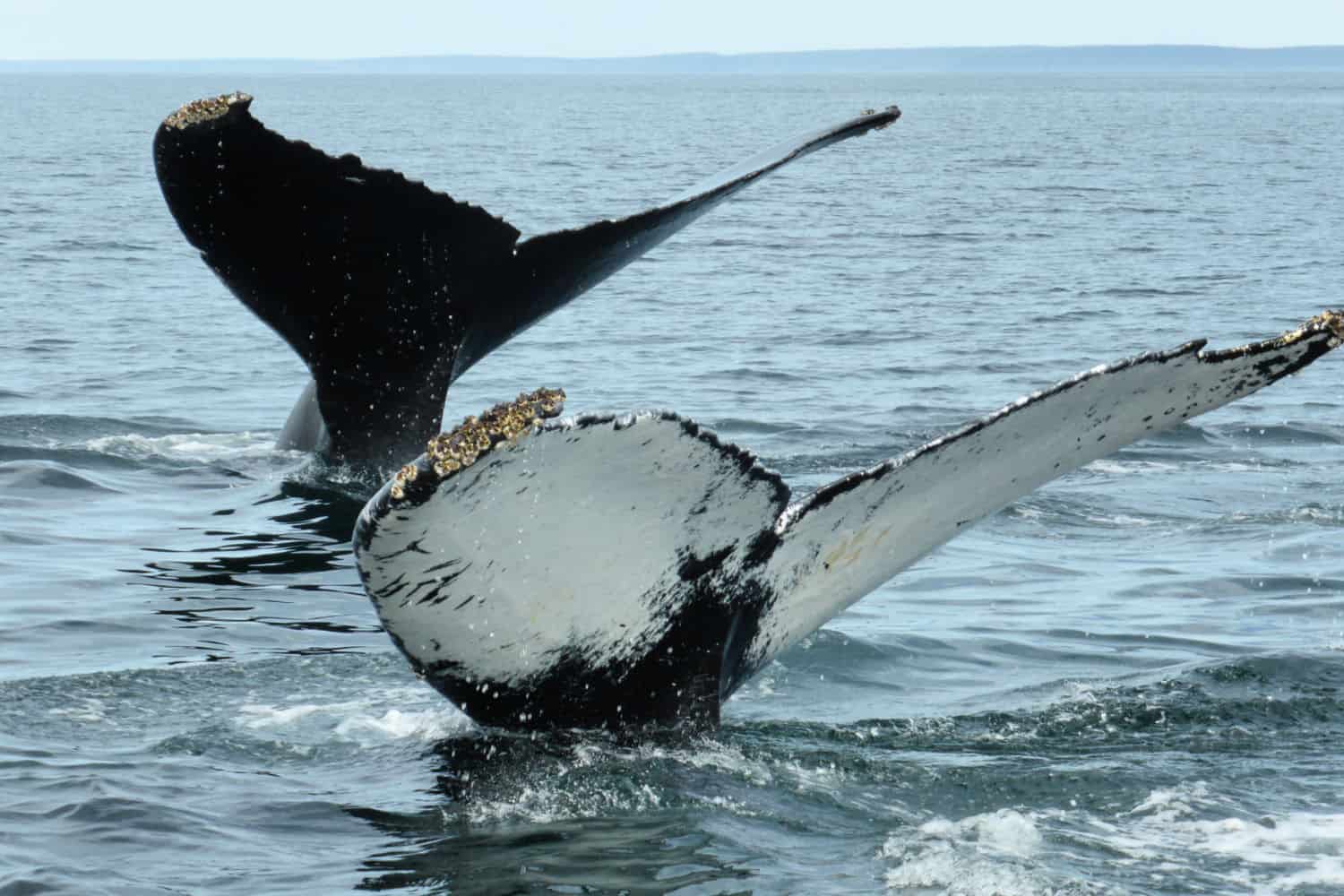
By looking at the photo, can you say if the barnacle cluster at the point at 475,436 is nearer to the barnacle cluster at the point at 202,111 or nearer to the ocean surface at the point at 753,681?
the ocean surface at the point at 753,681

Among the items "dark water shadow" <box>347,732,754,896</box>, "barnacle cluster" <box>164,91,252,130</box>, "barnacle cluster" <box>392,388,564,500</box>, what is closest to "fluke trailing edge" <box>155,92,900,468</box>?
"barnacle cluster" <box>164,91,252,130</box>

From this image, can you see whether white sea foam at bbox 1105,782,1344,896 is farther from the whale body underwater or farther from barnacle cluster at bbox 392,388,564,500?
barnacle cluster at bbox 392,388,564,500

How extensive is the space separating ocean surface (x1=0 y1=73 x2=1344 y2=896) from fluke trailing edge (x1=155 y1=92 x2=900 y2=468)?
98 cm

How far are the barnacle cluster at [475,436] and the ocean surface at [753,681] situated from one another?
1.68ft

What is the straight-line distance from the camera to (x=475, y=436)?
3307mm

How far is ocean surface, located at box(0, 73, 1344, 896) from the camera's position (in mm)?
4391

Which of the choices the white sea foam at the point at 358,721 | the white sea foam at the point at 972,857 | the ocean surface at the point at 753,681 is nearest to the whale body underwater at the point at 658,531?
the ocean surface at the point at 753,681

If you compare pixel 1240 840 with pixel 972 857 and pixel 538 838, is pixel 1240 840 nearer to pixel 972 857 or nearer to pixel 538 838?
pixel 972 857

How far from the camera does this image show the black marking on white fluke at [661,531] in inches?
137

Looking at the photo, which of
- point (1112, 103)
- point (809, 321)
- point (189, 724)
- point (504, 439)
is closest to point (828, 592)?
point (504, 439)

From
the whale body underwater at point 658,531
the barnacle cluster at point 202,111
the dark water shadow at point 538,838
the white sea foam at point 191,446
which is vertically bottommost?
the white sea foam at point 191,446

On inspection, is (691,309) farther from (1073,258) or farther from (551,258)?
(551,258)

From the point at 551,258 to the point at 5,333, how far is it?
36.6 ft

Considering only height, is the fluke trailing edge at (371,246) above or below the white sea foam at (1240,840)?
above
